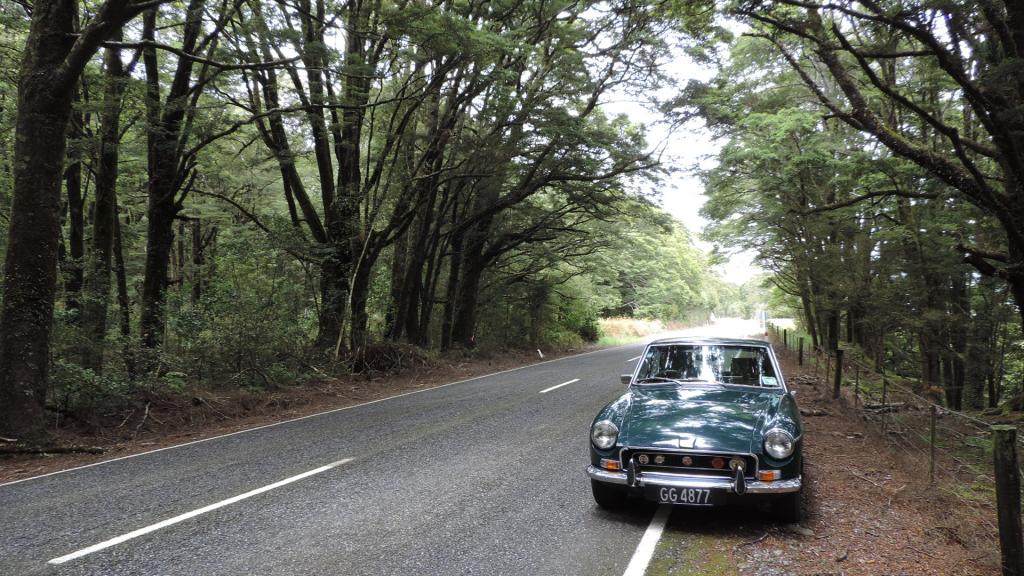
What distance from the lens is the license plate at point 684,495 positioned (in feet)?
13.4

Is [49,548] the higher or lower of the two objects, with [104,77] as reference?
lower

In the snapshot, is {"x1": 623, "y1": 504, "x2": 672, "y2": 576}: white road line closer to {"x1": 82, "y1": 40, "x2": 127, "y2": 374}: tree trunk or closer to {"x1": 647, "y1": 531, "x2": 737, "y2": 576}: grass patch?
{"x1": 647, "y1": 531, "x2": 737, "y2": 576}: grass patch

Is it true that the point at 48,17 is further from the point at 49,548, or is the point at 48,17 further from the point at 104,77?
the point at 49,548

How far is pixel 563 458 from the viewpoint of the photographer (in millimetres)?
6438

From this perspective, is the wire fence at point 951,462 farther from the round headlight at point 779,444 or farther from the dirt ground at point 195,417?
the dirt ground at point 195,417

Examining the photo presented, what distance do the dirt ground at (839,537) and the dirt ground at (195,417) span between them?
7161 millimetres

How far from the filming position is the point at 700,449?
13.8 ft

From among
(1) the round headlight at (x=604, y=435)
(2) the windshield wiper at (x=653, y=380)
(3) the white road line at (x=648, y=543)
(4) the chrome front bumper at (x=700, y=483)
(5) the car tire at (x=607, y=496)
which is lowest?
(3) the white road line at (x=648, y=543)

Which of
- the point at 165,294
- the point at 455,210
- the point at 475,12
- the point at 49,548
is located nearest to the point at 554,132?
the point at 475,12

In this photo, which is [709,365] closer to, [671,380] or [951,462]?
[671,380]

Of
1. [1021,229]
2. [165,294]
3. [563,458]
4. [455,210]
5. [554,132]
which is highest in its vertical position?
[554,132]

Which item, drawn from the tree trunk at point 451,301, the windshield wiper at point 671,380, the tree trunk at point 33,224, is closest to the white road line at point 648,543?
the windshield wiper at point 671,380

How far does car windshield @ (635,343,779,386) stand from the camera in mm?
5848

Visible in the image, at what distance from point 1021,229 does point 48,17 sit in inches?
510
